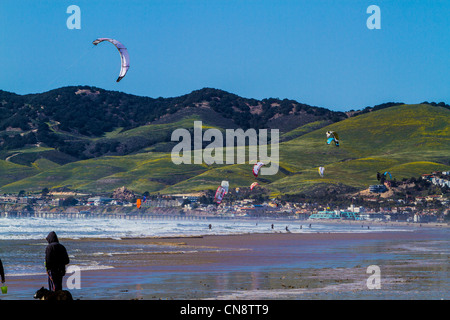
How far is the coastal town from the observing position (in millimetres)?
121750

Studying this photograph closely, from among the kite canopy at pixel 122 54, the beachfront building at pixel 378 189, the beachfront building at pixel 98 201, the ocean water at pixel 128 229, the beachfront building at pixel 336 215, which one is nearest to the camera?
the kite canopy at pixel 122 54

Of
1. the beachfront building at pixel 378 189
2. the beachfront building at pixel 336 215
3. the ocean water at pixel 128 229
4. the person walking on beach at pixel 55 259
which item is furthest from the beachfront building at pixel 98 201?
the person walking on beach at pixel 55 259

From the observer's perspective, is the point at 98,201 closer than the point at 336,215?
No

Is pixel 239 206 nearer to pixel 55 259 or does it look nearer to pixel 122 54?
pixel 122 54

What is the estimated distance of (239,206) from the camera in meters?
154

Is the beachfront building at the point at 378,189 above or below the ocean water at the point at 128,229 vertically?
above

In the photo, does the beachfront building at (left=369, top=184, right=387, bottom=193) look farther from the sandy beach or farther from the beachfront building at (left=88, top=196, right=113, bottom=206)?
the sandy beach

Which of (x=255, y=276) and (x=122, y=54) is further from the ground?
(x=122, y=54)

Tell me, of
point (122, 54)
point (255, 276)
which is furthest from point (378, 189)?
point (255, 276)

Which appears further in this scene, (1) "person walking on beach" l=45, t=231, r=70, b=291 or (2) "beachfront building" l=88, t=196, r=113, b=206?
(2) "beachfront building" l=88, t=196, r=113, b=206

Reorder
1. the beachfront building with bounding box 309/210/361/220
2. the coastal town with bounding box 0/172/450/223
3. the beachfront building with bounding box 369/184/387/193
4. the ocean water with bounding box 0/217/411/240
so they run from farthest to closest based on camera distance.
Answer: the beachfront building with bounding box 369/184/387/193 < the beachfront building with bounding box 309/210/361/220 < the coastal town with bounding box 0/172/450/223 < the ocean water with bounding box 0/217/411/240

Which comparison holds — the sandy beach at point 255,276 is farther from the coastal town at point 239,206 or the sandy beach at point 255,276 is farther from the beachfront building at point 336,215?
the beachfront building at point 336,215

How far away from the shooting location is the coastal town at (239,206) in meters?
122

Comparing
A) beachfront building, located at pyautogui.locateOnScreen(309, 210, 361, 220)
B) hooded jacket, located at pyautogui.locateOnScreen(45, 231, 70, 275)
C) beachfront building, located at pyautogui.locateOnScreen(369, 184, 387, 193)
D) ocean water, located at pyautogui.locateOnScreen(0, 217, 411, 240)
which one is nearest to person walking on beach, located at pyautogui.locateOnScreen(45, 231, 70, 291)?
hooded jacket, located at pyautogui.locateOnScreen(45, 231, 70, 275)
